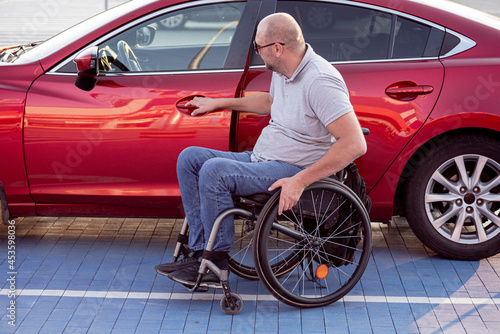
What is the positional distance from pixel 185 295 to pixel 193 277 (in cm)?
20

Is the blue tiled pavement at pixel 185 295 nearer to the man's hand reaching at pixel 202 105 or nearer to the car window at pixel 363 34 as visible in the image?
the man's hand reaching at pixel 202 105

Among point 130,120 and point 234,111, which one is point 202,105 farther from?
point 130,120

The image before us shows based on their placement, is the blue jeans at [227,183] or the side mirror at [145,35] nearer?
the blue jeans at [227,183]

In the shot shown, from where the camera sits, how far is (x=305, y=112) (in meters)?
4.07

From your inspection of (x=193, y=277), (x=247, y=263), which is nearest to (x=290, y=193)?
(x=193, y=277)

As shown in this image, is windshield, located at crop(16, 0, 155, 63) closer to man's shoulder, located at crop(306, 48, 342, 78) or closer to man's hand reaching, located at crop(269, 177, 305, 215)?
man's shoulder, located at crop(306, 48, 342, 78)

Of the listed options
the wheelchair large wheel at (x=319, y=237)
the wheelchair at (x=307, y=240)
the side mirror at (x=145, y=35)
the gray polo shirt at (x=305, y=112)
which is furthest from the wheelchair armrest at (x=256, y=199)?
the side mirror at (x=145, y=35)

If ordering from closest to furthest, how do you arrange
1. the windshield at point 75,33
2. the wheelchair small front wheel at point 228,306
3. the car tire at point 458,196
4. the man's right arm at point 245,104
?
the wheelchair small front wheel at point 228,306 → the man's right arm at point 245,104 → the car tire at point 458,196 → the windshield at point 75,33

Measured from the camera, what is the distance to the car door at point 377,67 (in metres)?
4.65

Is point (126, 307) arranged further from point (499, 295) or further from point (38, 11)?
point (38, 11)

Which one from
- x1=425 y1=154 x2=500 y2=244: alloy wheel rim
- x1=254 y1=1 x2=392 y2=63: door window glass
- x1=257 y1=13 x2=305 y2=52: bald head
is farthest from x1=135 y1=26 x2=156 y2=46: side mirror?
x1=425 y1=154 x2=500 y2=244: alloy wheel rim

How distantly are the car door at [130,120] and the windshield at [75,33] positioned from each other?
126 mm

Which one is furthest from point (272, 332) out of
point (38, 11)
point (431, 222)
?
point (38, 11)

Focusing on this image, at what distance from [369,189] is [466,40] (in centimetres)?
107
